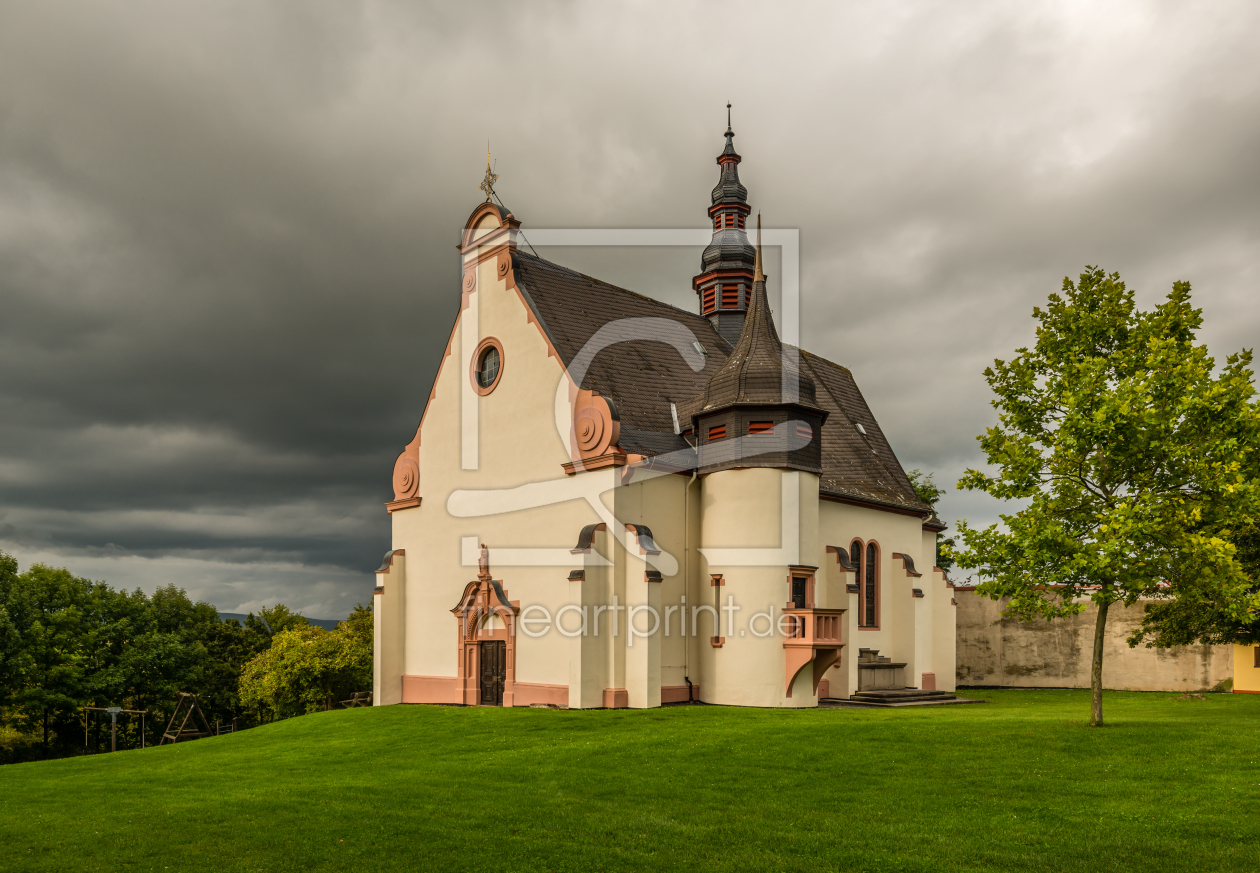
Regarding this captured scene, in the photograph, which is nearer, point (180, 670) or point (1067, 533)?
point (1067, 533)

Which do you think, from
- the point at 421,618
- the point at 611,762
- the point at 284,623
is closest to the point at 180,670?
the point at 284,623

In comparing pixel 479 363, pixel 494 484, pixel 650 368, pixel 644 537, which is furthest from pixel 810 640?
pixel 479 363

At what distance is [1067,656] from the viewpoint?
1529 inches

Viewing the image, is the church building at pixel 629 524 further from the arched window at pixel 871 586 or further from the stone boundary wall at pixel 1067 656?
the stone boundary wall at pixel 1067 656

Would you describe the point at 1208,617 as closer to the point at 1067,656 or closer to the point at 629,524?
the point at 629,524

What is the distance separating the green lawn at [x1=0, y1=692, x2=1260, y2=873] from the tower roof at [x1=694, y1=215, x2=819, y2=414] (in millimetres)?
9300

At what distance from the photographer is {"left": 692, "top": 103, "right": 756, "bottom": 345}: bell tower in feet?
124

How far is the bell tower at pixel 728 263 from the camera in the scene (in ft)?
124

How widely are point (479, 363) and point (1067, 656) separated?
2735 centimetres

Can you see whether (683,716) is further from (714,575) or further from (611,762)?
(611,762)

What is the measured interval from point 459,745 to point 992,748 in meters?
10.0

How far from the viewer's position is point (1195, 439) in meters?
17.6

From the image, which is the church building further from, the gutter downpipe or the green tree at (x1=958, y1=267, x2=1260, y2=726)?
the green tree at (x1=958, y1=267, x2=1260, y2=726)

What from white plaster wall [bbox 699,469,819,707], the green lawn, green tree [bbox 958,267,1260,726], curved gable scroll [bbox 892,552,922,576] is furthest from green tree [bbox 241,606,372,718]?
green tree [bbox 958,267,1260,726]
